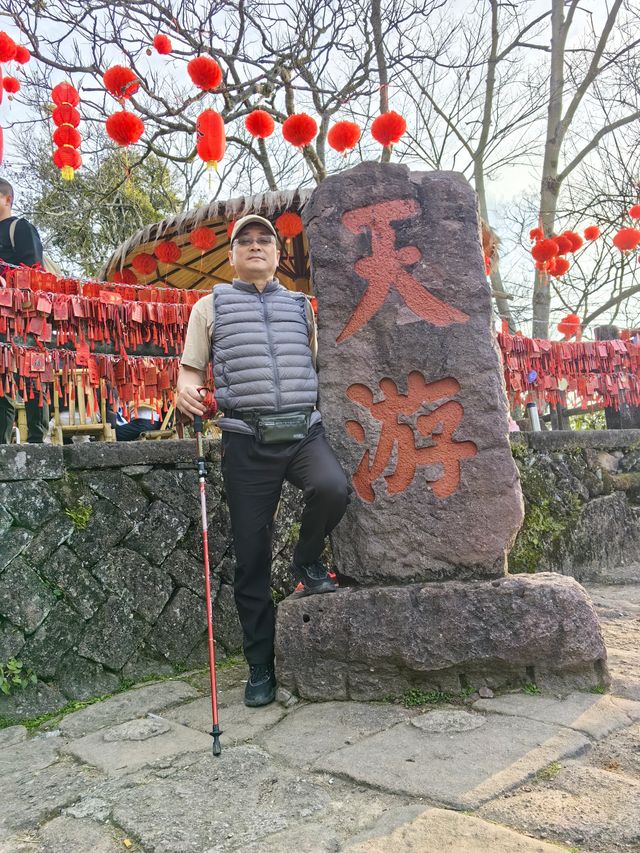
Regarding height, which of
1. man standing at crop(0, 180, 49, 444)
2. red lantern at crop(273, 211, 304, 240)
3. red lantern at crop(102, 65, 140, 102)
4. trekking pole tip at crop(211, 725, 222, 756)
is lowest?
trekking pole tip at crop(211, 725, 222, 756)

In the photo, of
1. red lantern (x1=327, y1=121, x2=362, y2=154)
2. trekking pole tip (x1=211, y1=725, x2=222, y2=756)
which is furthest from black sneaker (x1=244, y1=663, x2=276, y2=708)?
red lantern (x1=327, y1=121, x2=362, y2=154)

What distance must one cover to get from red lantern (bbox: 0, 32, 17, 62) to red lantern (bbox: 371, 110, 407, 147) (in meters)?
4.55

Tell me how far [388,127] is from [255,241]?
6122 mm

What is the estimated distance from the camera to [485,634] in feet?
8.54

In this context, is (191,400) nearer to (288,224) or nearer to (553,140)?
(288,224)

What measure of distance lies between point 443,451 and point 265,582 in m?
1.02

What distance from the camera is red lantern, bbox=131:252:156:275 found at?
24.8 feet

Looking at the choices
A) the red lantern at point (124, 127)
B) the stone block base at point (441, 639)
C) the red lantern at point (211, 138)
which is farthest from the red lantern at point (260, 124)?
the stone block base at point (441, 639)

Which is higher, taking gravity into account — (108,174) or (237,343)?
(108,174)

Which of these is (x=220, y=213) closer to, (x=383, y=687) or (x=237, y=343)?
(x=237, y=343)

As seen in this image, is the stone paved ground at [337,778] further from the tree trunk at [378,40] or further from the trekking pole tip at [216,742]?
the tree trunk at [378,40]

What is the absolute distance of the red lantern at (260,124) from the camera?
9.26m

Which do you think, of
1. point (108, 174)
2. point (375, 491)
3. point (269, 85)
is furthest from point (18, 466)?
point (108, 174)

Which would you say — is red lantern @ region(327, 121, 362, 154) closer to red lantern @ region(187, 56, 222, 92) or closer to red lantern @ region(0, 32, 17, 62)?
→ red lantern @ region(187, 56, 222, 92)
